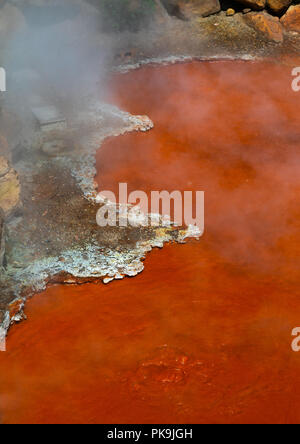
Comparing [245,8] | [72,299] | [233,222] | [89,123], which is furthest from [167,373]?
[245,8]

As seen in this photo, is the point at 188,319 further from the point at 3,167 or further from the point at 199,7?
the point at 199,7

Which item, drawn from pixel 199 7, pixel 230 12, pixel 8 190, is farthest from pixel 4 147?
pixel 230 12

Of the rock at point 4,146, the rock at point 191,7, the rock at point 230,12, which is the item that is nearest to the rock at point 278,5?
the rock at point 230,12

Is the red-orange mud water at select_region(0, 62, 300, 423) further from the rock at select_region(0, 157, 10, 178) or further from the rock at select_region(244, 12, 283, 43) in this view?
the rock at select_region(244, 12, 283, 43)

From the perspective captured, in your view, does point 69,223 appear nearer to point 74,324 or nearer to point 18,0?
point 74,324

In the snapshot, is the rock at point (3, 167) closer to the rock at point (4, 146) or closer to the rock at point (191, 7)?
the rock at point (4, 146)

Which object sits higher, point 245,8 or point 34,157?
point 245,8
